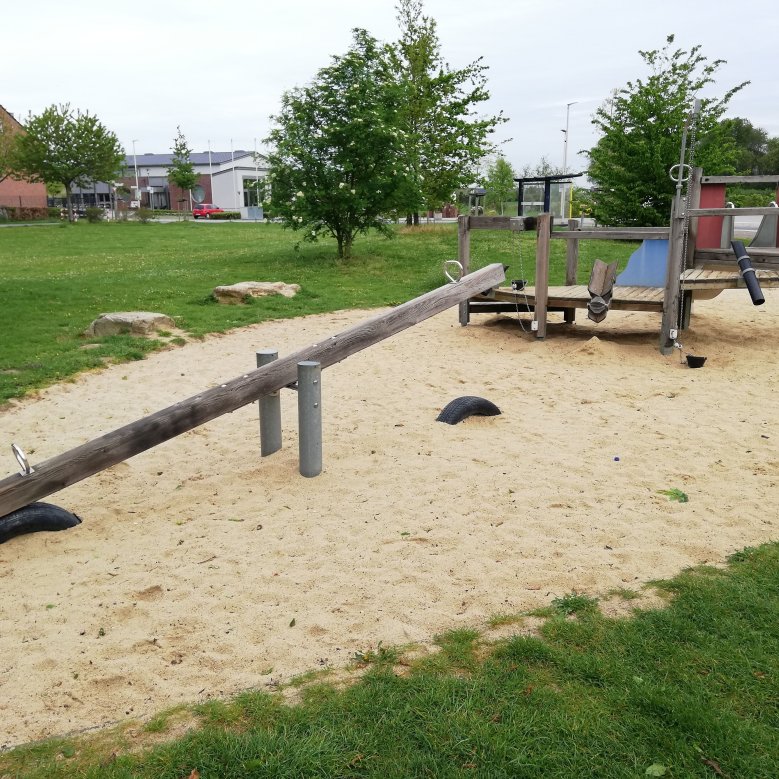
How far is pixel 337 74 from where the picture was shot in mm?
16750

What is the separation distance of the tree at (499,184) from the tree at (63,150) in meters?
24.1

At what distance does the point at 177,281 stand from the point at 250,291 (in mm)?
3211

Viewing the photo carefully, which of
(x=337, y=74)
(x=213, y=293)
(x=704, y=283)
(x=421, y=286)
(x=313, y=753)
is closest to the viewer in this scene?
(x=313, y=753)

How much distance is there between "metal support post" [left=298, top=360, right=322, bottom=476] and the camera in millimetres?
4938

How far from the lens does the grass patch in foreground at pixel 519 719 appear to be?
8.17ft

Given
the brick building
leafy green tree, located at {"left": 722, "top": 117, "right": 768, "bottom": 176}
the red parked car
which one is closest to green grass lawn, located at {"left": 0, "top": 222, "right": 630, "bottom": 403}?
the red parked car

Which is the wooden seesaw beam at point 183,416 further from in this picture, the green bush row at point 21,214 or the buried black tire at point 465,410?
the green bush row at point 21,214

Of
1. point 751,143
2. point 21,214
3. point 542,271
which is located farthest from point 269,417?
point 751,143

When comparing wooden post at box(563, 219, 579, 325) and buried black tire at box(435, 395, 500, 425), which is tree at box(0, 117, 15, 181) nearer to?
wooden post at box(563, 219, 579, 325)

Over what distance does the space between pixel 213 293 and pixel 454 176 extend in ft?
46.5

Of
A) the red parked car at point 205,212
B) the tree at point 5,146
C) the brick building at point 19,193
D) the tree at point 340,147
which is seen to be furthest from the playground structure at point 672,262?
the brick building at point 19,193

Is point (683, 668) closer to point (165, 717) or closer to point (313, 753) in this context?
point (313, 753)

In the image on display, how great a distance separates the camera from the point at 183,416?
455 cm

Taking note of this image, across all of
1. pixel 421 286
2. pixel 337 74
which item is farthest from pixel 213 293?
pixel 337 74
